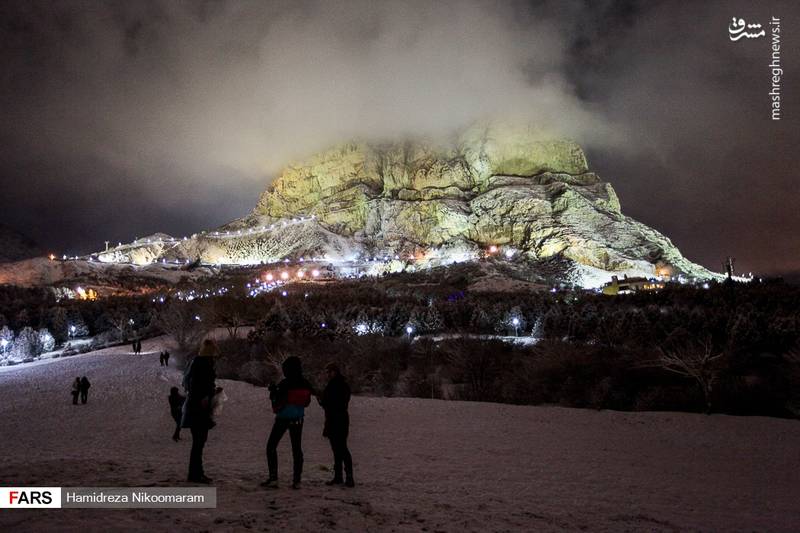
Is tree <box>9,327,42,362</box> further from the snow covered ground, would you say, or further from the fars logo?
the fars logo

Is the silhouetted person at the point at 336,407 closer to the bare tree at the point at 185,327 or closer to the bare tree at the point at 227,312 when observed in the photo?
the bare tree at the point at 185,327

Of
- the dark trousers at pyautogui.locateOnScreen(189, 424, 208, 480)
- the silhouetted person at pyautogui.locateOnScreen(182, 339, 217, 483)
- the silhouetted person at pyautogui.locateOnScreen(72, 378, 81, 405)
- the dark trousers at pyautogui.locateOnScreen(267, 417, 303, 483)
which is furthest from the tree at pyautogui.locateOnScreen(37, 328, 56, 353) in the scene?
the dark trousers at pyautogui.locateOnScreen(267, 417, 303, 483)

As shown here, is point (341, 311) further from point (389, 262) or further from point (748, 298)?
point (389, 262)

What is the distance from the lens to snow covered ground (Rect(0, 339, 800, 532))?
5.29 m

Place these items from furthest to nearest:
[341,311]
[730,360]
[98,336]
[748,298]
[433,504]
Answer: [98,336], [341,311], [748,298], [730,360], [433,504]

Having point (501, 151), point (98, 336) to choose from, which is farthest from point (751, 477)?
point (501, 151)

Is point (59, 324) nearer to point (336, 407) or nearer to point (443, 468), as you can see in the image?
point (443, 468)

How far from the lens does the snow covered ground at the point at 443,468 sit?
5285mm

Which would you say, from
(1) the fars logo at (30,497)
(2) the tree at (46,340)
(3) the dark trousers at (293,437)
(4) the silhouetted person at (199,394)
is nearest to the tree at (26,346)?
(2) the tree at (46,340)

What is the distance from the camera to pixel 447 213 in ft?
431

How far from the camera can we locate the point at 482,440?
12023 millimetres

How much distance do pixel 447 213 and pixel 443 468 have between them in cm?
12452

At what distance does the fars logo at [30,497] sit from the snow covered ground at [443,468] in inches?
13.5

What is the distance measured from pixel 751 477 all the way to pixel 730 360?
16035 millimetres
